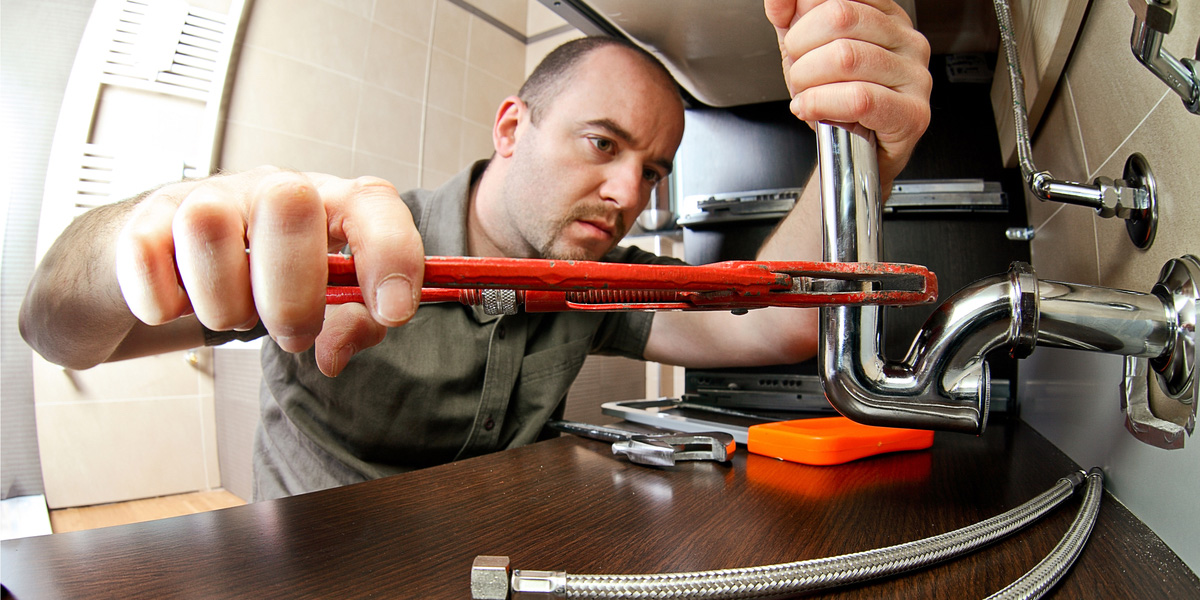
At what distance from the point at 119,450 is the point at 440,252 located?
0.37 metres

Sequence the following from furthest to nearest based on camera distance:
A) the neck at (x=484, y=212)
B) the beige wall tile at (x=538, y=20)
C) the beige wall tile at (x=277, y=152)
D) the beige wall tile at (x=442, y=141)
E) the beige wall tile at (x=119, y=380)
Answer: the beige wall tile at (x=538, y=20), the beige wall tile at (x=442, y=141), the neck at (x=484, y=212), the beige wall tile at (x=277, y=152), the beige wall tile at (x=119, y=380)

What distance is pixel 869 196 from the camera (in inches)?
8.9

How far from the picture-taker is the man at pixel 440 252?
148 millimetres

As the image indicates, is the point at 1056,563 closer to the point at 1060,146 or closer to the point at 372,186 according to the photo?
the point at 372,186

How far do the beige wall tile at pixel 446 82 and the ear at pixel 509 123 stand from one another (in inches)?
12.2

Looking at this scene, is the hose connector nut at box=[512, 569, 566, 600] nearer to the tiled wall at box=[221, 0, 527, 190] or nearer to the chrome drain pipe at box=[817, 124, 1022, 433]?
the chrome drain pipe at box=[817, 124, 1022, 433]

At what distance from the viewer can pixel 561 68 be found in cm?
74

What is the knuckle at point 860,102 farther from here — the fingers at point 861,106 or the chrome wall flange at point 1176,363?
the chrome wall flange at point 1176,363

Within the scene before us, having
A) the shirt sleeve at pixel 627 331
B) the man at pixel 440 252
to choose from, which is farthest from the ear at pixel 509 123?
Result: the shirt sleeve at pixel 627 331

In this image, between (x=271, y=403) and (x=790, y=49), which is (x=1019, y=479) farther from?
(x=271, y=403)

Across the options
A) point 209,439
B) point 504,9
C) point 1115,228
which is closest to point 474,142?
point 504,9

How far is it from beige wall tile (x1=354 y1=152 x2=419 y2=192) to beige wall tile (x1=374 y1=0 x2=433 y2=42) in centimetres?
27

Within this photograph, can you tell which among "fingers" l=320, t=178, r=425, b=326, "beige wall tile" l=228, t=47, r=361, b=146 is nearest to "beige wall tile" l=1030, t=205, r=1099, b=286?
"fingers" l=320, t=178, r=425, b=326

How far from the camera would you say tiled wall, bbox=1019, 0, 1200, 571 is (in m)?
0.20
